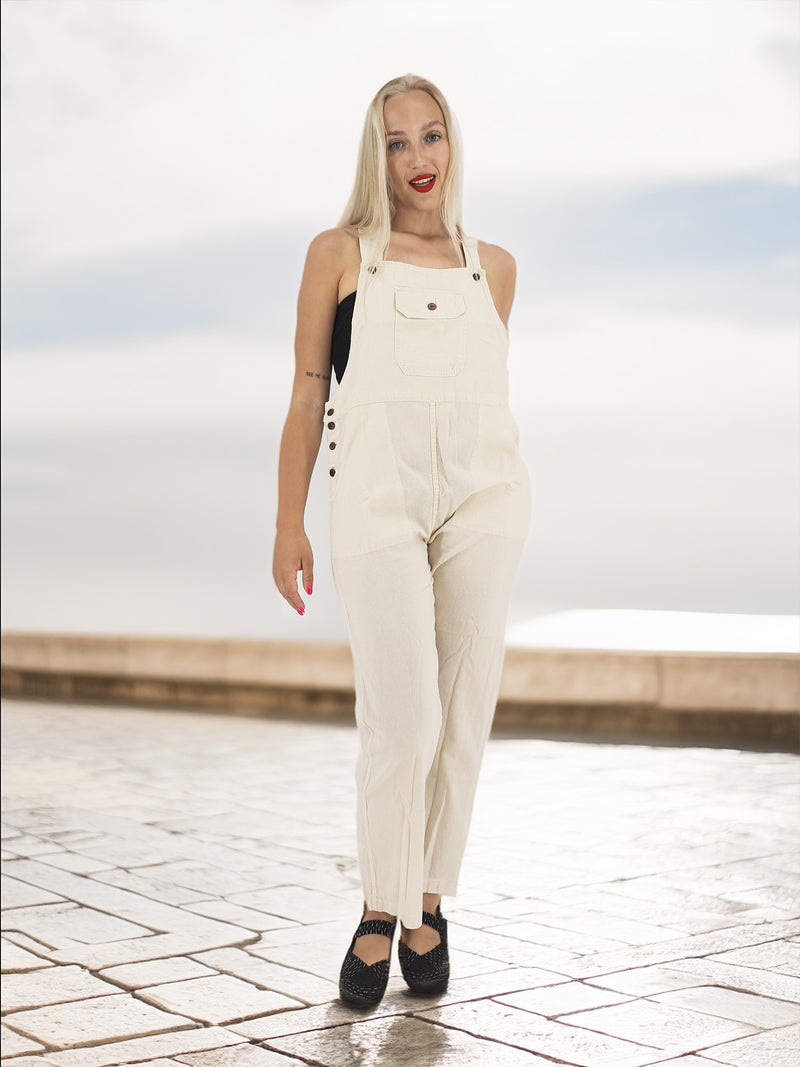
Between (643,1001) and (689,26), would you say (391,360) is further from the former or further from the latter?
(689,26)

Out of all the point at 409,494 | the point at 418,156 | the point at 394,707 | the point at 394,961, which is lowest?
the point at 394,961

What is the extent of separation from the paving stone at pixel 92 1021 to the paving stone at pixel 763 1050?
100cm

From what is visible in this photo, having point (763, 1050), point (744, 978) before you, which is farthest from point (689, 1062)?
point (744, 978)

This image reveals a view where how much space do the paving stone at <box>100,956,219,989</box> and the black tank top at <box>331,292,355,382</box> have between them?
1.33 metres

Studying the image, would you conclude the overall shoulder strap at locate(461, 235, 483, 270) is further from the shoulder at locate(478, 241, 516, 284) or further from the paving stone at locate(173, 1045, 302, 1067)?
the paving stone at locate(173, 1045, 302, 1067)

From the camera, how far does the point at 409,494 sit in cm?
251

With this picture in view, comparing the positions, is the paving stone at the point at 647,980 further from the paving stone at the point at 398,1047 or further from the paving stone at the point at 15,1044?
the paving stone at the point at 15,1044

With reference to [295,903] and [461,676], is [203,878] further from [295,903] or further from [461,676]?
[461,676]

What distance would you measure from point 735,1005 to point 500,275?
61.4 inches

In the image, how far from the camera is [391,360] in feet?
8.41

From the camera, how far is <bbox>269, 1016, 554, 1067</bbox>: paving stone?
7.38 feet

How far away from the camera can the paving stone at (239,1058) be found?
2.26 metres

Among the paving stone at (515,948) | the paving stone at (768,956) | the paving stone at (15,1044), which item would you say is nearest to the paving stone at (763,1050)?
the paving stone at (768,956)

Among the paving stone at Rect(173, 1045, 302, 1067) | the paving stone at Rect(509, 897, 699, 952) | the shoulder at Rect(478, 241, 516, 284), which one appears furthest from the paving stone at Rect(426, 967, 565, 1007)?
the shoulder at Rect(478, 241, 516, 284)
